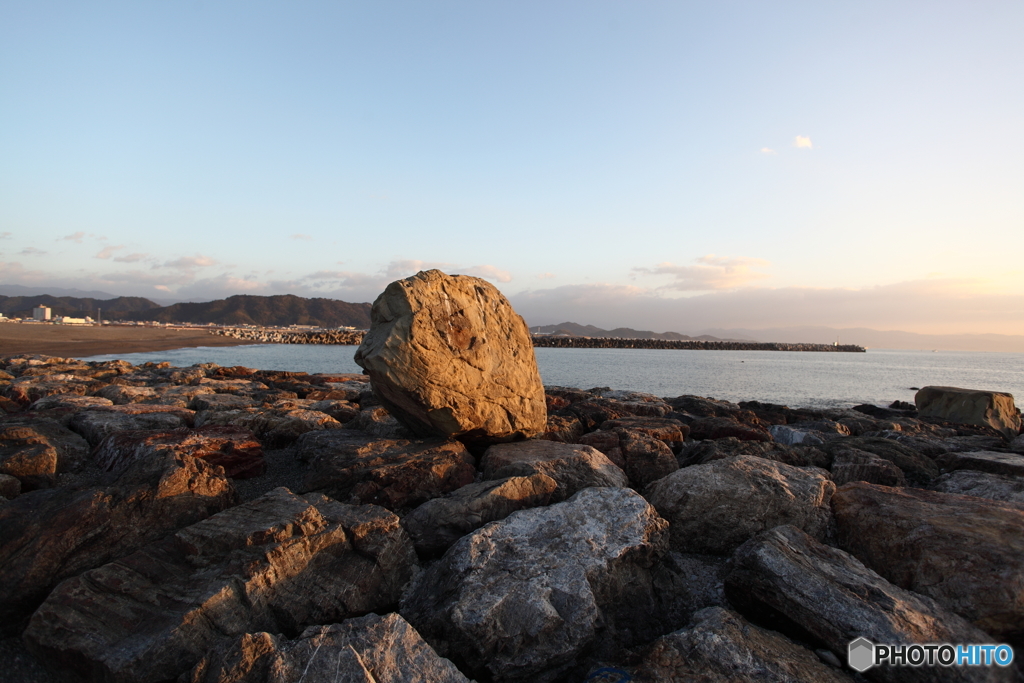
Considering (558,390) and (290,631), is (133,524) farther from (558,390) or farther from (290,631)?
(558,390)

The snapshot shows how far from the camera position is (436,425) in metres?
6.24

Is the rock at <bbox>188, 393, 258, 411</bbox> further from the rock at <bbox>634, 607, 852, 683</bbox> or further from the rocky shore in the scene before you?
the rock at <bbox>634, 607, 852, 683</bbox>

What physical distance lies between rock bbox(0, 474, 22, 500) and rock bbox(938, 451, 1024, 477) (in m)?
11.0

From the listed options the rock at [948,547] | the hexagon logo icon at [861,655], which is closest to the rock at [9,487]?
the hexagon logo icon at [861,655]

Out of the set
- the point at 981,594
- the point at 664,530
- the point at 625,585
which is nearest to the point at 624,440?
the point at 664,530

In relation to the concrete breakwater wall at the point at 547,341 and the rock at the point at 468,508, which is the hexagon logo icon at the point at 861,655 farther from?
the concrete breakwater wall at the point at 547,341

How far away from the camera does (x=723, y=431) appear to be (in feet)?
31.3

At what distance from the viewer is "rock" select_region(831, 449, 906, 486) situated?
259 inches

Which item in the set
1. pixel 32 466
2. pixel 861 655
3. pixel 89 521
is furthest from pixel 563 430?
pixel 32 466

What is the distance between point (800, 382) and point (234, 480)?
41.6 meters

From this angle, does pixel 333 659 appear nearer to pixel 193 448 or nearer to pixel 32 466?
pixel 193 448

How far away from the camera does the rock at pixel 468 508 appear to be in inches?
183

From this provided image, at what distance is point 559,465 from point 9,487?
17.6ft

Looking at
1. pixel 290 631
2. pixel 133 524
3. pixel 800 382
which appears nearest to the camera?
pixel 290 631
